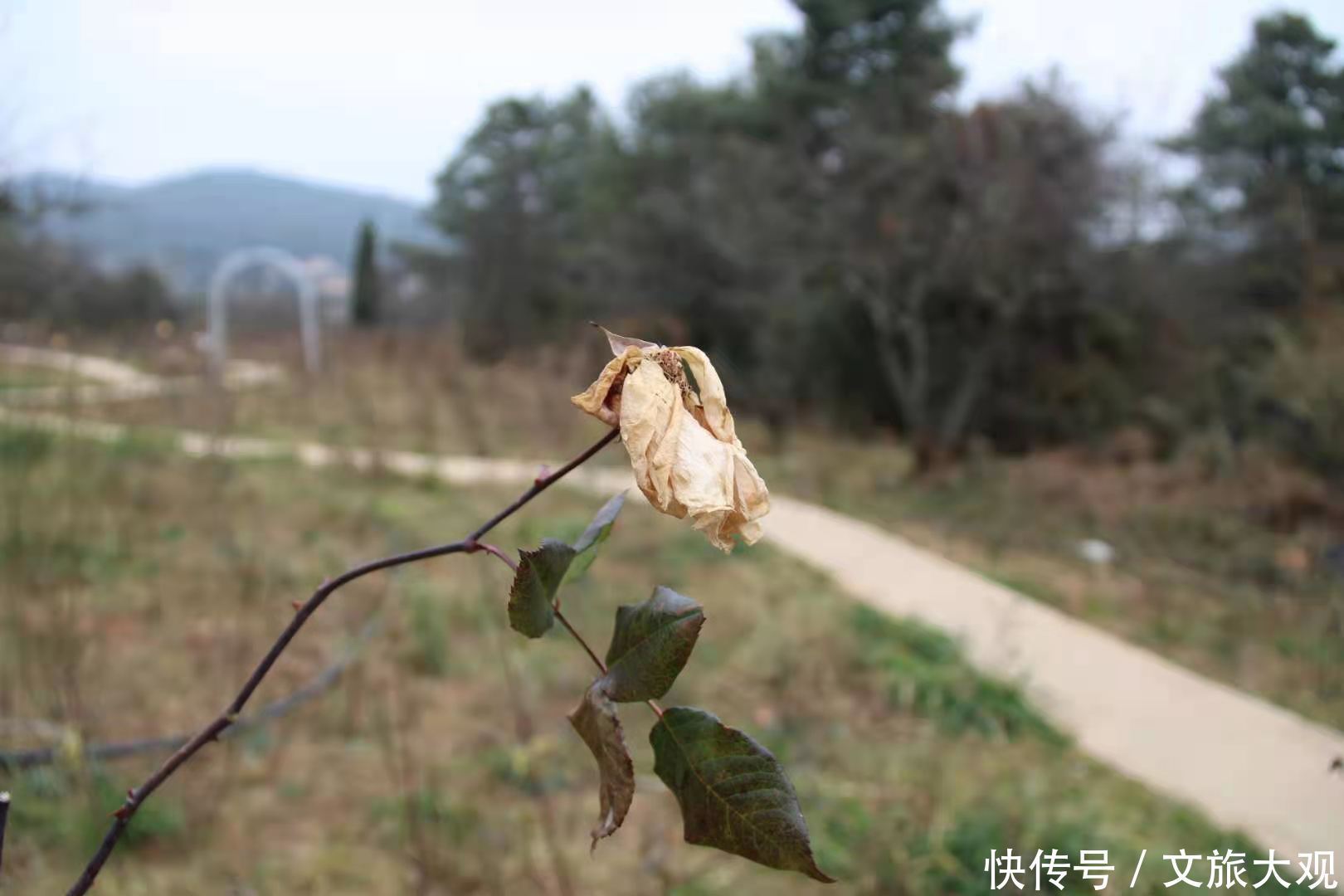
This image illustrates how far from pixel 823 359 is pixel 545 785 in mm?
7968

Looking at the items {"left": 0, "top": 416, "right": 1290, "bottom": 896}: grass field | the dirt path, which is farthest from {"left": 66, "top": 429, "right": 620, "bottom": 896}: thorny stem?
the dirt path

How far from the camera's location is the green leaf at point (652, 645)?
410 millimetres

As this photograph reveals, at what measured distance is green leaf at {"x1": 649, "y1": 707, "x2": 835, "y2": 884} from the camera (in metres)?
0.39

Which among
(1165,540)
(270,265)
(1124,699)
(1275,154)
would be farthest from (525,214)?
(1124,699)

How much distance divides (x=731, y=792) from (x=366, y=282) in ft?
73.9

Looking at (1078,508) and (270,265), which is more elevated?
(270,265)

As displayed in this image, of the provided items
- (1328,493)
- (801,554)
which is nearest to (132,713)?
(801,554)

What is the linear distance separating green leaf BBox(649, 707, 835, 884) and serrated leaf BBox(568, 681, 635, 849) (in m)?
0.02

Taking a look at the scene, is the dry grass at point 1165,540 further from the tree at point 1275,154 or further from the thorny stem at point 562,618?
the thorny stem at point 562,618

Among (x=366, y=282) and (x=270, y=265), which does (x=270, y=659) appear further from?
(x=366, y=282)

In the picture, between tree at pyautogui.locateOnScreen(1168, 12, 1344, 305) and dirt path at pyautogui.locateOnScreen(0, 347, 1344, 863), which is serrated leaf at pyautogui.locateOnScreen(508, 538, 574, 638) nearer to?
dirt path at pyautogui.locateOnScreen(0, 347, 1344, 863)

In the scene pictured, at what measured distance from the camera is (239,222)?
83.2 feet

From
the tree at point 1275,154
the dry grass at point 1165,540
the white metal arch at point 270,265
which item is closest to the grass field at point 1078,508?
the dry grass at point 1165,540

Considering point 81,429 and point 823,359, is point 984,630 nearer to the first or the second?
point 81,429
